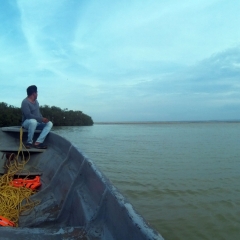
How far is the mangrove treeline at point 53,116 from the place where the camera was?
41906 millimetres

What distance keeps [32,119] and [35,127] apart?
18 cm

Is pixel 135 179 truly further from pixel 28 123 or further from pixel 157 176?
pixel 28 123

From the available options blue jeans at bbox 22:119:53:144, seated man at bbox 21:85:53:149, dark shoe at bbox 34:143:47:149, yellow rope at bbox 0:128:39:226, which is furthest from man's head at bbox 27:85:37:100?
yellow rope at bbox 0:128:39:226

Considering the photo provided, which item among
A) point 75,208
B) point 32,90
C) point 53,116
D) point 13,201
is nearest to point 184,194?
point 75,208

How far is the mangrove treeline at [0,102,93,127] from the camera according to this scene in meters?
41.9

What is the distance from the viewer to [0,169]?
4.27m

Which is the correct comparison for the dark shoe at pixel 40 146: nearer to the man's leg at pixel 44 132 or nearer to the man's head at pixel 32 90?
the man's leg at pixel 44 132

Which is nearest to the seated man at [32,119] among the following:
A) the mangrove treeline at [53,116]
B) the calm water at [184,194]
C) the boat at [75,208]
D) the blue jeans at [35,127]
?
the blue jeans at [35,127]

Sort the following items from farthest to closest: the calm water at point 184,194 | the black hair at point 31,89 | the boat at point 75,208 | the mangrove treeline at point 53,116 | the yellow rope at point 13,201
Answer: the mangrove treeline at point 53,116 → the black hair at point 31,89 → the calm water at point 184,194 → the yellow rope at point 13,201 → the boat at point 75,208

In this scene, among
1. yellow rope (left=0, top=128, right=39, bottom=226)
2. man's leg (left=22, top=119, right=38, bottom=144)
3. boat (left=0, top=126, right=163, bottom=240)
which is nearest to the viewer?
boat (left=0, top=126, right=163, bottom=240)

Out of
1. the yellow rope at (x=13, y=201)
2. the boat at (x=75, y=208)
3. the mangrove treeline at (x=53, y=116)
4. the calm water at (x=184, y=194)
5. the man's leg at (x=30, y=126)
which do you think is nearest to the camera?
the boat at (x=75, y=208)

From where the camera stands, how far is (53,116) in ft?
188

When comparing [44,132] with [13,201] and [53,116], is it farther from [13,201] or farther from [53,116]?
[53,116]

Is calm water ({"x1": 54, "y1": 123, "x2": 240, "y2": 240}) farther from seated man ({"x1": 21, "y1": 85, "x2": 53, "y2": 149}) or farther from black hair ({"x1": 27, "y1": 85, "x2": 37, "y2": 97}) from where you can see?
black hair ({"x1": 27, "y1": 85, "x2": 37, "y2": 97})
